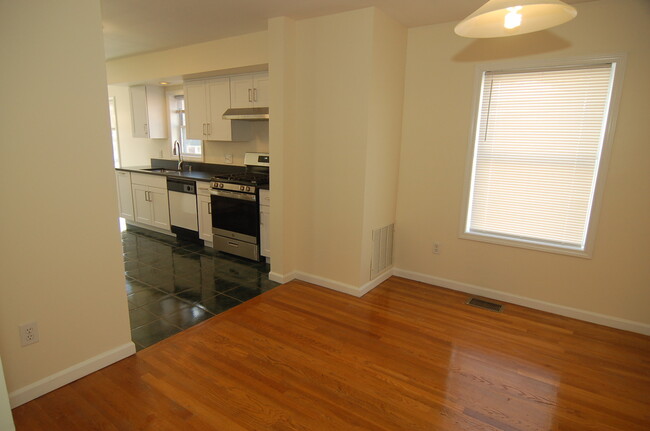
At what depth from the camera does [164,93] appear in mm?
5871

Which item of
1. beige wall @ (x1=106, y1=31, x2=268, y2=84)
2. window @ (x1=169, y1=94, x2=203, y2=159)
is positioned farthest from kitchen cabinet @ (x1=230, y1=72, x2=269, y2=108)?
window @ (x1=169, y1=94, x2=203, y2=159)

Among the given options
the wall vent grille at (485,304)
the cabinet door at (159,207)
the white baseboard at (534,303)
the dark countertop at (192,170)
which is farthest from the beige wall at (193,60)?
the wall vent grille at (485,304)

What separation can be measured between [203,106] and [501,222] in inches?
155

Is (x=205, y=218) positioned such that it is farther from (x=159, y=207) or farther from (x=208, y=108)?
(x=208, y=108)

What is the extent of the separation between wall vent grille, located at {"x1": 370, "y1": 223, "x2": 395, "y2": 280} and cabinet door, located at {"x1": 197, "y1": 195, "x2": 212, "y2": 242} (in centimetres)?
224

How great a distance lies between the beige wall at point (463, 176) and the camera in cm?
272

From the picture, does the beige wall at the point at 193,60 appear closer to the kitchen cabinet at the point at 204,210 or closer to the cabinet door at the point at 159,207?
the kitchen cabinet at the point at 204,210

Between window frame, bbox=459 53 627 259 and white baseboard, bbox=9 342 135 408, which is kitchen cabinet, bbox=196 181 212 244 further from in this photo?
window frame, bbox=459 53 627 259

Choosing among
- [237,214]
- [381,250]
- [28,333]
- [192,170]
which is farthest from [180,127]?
[28,333]

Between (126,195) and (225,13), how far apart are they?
12.0 ft

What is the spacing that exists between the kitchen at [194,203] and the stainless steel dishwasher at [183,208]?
0.01 m

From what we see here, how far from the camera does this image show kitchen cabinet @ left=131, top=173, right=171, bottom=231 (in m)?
5.15

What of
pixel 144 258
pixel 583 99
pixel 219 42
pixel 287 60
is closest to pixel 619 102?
pixel 583 99

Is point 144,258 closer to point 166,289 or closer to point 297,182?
point 166,289
